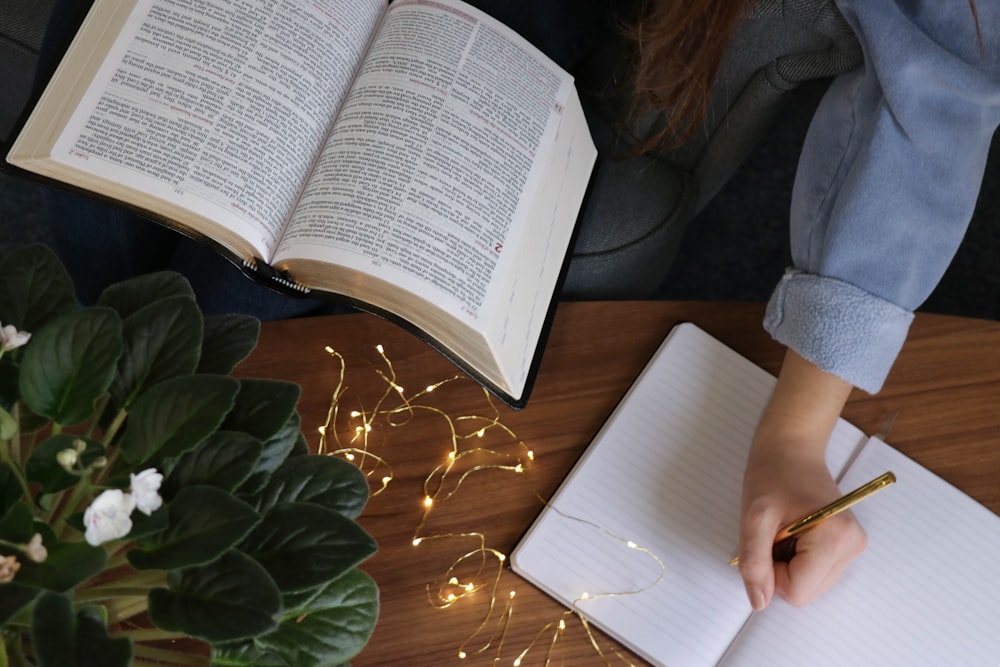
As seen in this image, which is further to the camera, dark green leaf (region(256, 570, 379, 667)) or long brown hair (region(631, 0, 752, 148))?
long brown hair (region(631, 0, 752, 148))

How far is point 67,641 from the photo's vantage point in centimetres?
36

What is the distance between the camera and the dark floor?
1392 mm

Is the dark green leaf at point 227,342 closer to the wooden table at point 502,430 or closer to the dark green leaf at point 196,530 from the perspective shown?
the dark green leaf at point 196,530

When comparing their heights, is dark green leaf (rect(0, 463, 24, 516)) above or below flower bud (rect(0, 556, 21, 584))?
above

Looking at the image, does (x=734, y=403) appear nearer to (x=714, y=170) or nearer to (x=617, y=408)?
(x=617, y=408)

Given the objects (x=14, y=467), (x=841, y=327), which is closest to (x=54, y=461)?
(x=14, y=467)

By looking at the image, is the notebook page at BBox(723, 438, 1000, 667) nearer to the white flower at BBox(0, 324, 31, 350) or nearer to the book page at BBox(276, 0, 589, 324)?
the book page at BBox(276, 0, 589, 324)

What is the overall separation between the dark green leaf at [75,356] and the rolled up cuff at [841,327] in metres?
0.53

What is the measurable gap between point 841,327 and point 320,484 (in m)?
0.47

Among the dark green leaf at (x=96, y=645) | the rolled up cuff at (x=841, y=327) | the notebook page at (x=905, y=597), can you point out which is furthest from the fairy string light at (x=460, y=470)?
the dark green leaf at (x=96, y=645)


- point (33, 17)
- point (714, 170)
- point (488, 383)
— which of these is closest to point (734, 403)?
Result: point (488, 383)

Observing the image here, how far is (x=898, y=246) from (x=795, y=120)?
0.83 metres

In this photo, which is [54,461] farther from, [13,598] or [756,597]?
[756,597]

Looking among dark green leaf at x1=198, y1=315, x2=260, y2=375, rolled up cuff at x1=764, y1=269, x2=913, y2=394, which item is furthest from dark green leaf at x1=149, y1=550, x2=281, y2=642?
rolled up cuff at x1=764, y1=269, x2=913, y2=394
